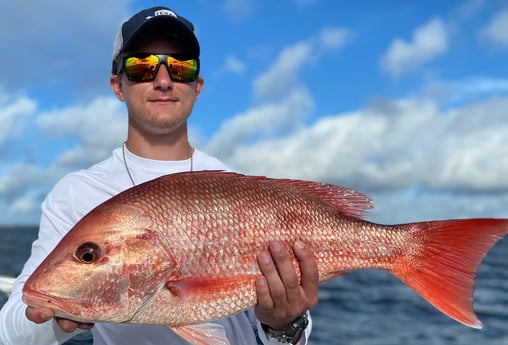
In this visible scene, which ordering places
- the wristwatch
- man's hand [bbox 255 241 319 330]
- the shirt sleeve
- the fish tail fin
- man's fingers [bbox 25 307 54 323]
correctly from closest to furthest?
man's fingers [bbox 25 307 54 323]
man's hand [bbox 255 241 319 330]
the fish tail fin
the shirt sleeve
the wristwatch

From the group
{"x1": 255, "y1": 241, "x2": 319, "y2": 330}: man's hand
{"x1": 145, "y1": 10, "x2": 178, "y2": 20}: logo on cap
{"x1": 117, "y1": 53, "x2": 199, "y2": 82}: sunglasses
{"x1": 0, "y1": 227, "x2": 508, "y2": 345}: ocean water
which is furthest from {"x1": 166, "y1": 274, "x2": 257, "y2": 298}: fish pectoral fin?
{"x1": 0, "y1": 227, "x2": 508, "y2": 345}: ocean water

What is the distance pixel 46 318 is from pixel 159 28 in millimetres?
1931

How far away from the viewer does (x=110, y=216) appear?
2.80 m

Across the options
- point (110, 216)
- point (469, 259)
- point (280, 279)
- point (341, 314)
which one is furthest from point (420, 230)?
point (341, 314)

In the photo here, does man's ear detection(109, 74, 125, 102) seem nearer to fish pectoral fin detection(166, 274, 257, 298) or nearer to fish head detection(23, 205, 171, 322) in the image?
fish head detection(23, 205, 171, 322)

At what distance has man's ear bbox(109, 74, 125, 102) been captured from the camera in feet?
13.2

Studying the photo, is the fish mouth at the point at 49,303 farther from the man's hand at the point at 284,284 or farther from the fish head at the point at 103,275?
the man's hand at the point at 284,284

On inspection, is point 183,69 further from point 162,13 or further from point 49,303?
point 49,303

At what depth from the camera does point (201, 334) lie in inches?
114

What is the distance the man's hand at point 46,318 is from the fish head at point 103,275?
1.1 inches

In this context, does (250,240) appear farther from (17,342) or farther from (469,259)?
(17,342)

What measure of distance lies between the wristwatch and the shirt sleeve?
1.06 meters

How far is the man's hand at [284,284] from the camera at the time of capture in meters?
2.86

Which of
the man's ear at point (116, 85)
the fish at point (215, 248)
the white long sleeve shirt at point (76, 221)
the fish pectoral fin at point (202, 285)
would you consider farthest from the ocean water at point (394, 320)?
the fish pectoral fin at point (202, 285)
